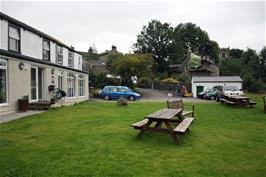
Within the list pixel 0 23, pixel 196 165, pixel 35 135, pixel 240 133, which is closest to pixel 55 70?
pixel 0 23

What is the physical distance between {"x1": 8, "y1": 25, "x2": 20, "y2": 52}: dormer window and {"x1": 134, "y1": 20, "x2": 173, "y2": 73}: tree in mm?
48900

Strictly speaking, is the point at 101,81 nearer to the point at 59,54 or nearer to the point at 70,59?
the point at 70,59

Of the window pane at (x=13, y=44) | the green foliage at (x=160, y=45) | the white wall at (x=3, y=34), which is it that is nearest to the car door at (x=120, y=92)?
the window pane at (x=13, y=44)

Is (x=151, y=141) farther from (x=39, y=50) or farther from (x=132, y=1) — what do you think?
(x=39, y=50)

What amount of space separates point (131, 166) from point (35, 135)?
Result: 159 inches

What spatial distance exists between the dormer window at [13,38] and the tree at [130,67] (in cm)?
2271

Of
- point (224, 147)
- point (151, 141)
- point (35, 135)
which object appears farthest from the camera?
point (35, 135)

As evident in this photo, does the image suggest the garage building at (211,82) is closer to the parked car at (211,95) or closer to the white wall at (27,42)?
the parked car at (211,95)

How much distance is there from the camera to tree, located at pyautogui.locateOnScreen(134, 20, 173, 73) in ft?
207

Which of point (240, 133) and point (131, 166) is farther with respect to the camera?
point (240, 133)

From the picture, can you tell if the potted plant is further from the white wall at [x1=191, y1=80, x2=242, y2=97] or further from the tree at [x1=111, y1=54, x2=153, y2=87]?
the white wall at [x1=191, y1=80, x2=242, y2=97]

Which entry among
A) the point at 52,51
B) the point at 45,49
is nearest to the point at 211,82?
the point at 52,51

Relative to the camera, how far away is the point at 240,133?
26.3 feet

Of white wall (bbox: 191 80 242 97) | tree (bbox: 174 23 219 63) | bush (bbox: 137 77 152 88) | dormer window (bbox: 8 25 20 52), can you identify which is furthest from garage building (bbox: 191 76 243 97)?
tree (bbox: 174 23 219 63)
